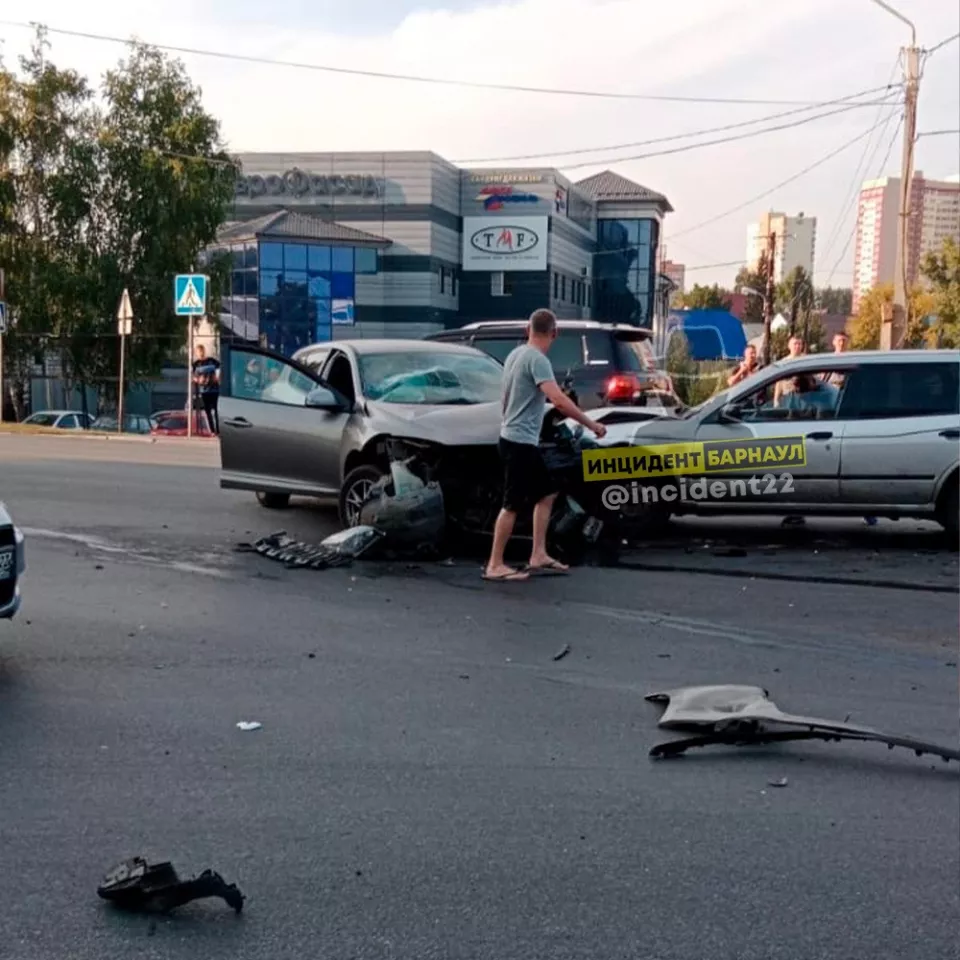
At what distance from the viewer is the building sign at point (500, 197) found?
6019cm

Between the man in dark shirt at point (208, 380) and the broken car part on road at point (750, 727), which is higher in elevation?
the man in dark shirt at point (208, 380)

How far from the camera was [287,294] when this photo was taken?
176ft

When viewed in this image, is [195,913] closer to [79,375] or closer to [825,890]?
[825,890]

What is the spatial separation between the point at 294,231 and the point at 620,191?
24840 mm

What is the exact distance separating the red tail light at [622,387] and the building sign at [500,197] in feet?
160

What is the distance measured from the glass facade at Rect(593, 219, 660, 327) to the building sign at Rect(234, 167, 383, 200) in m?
18.5

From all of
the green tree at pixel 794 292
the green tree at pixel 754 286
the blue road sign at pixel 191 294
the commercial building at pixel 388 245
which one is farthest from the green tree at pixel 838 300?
the blue road sign at pixel 191 294

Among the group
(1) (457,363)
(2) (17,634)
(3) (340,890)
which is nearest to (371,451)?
(1) (457,363)

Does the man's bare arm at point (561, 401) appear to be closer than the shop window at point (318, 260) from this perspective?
Yes

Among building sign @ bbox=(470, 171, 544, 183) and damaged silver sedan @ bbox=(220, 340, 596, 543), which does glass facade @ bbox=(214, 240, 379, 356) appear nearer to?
building sign @ bbox=(470, 171, 544, 183)

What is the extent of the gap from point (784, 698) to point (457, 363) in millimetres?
5416

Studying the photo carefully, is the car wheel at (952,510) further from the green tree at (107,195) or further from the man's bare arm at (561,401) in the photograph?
the green tree at (107,195)

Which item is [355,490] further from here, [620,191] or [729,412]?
[620,191]

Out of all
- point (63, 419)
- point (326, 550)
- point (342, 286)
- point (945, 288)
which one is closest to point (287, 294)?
point (342, 286)
